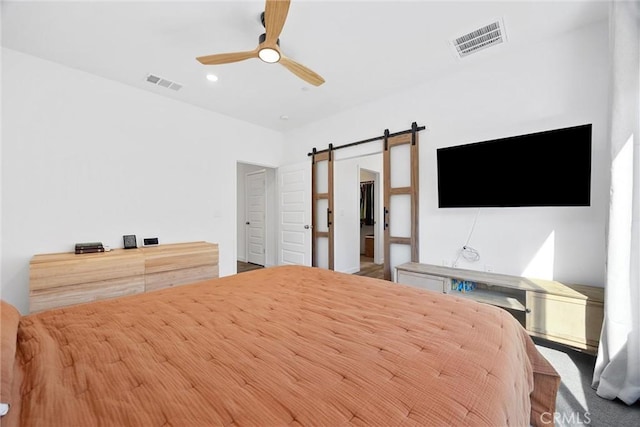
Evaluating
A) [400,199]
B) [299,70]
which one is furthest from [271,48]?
[400,199]

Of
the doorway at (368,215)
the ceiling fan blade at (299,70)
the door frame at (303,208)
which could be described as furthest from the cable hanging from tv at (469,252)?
the doorway at (368,215)

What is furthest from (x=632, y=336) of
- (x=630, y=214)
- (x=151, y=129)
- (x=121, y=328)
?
(x=151, y=129)

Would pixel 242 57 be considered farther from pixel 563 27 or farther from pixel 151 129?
pixel 563 27

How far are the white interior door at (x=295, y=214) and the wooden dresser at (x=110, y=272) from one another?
1.63m

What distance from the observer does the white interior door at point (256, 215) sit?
5.72m

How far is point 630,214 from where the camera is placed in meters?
1.69

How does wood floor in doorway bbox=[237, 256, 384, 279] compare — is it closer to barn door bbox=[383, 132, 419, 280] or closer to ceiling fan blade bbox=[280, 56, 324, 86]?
barn door bbox=[383, 132, 419, 280]

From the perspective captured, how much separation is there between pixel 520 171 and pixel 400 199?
1.35 metres

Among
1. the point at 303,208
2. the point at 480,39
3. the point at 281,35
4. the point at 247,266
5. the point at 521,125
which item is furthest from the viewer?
the point at 247,266

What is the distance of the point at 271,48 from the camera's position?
2.07 metres

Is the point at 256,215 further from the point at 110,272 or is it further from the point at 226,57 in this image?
the point at 226,57

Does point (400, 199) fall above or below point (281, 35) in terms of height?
below

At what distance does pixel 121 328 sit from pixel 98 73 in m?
3.31

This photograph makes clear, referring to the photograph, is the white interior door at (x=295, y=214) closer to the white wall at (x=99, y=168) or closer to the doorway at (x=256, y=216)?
the doorway at (x=256, y=216)
